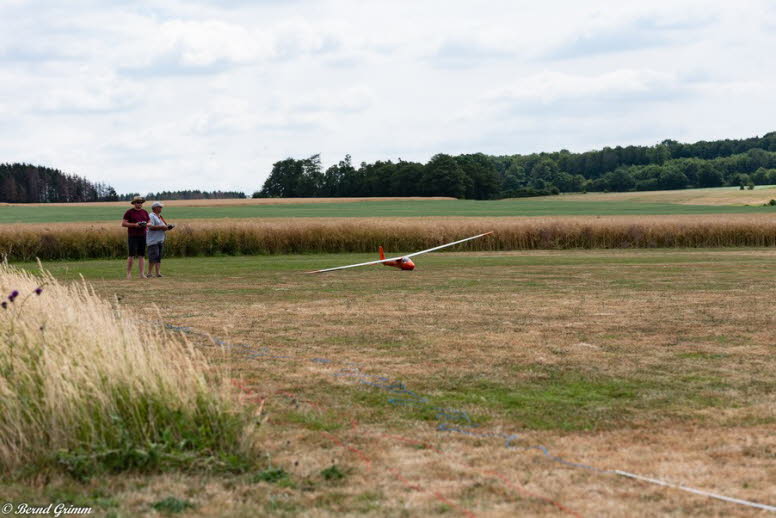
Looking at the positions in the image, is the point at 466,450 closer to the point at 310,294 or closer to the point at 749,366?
the point at 749,366

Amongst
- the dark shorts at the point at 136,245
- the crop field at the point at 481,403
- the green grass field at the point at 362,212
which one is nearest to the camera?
the crop field at the point at 481,403

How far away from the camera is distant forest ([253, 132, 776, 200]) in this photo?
118 meters

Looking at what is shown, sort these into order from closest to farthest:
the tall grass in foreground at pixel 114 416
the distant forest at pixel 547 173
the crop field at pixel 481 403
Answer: the crop field at pixel 481 403
the tall grass in foreground at pixel 114 416
the distant forest at pixel 547 173

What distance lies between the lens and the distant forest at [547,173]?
118 meters

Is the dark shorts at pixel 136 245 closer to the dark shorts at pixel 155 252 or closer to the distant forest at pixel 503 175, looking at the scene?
the dark shorts at pixel 155 252

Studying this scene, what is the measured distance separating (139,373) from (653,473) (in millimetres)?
3550

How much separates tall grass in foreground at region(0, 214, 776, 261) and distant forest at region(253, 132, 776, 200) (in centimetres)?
7286

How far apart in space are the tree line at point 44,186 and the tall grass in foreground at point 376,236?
332ft

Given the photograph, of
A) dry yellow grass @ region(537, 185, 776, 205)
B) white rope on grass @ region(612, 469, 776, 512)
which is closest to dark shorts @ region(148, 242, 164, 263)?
white rope on grass @ region(612, 469, 776, 512)

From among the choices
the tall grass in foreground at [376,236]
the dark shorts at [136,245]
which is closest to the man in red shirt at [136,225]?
the dark shorts at [136,245]

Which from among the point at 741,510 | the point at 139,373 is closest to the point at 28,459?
the point at 139,373

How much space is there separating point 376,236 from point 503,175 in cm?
11687

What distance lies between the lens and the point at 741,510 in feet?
16.0

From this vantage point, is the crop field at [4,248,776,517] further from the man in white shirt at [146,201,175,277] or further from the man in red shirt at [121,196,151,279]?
the man in white shirt at [146,201,175,277]
